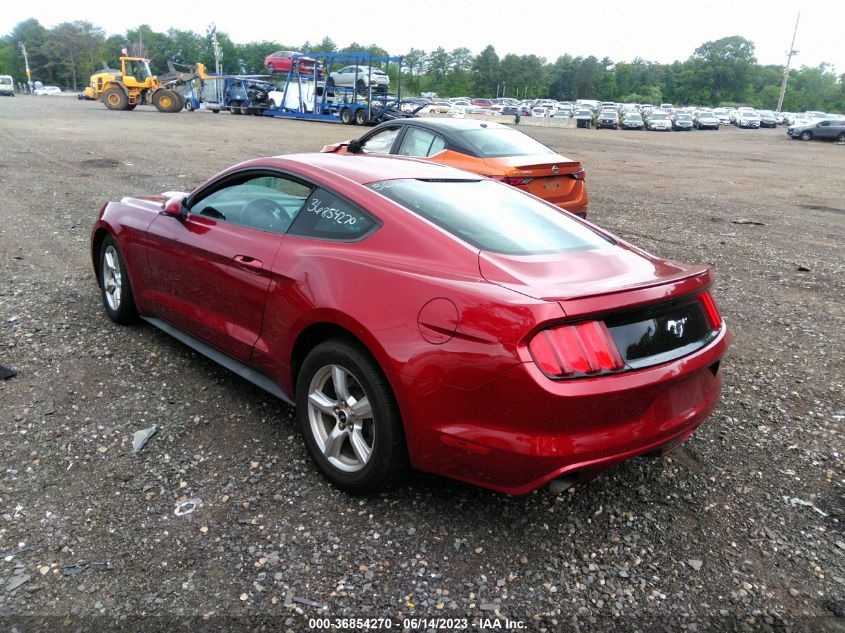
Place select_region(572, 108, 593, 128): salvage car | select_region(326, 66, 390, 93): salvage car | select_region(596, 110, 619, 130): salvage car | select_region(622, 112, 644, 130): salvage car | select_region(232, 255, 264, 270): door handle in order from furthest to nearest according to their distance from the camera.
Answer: select_region(622, 112, 644, 130): salvage car
select_region(596, 110, 619, 130): salvage car
select_region(572, 108, 593, 128): salvage car
select_region(326, 66, 390, 93): salvage car
select_region(232, 255, 264, 270): door handle

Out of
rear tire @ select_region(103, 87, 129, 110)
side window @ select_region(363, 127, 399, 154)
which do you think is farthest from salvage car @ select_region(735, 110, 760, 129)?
side window @ select_region(363, 127, 399, 154)

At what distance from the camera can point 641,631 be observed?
2.37 m

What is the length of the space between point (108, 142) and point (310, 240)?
1788 centimetres

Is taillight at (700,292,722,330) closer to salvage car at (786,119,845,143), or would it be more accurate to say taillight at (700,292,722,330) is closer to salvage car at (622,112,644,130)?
salvage car at (786,119,845,143)

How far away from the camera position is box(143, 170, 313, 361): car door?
3529 millimetres

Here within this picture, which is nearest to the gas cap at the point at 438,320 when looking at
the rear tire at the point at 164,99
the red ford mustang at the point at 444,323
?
the red ford mustang at the point at 444,323

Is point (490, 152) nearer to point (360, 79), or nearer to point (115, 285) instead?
point (115, 285)

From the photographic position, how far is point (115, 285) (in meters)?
5.03

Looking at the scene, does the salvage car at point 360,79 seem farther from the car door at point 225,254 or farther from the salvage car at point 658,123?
the car door at point 225,254

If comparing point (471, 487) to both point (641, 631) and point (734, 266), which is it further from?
point (734, 266)

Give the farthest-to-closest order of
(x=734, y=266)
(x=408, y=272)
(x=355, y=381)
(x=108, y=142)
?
(x=108, y=142), (x=734, y=266), (x=355, y=381), (x=408, y=272)

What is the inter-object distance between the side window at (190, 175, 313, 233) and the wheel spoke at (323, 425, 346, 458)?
1.12m

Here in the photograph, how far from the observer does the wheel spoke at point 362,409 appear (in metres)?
2.89

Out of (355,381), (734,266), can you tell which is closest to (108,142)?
(734,266)
